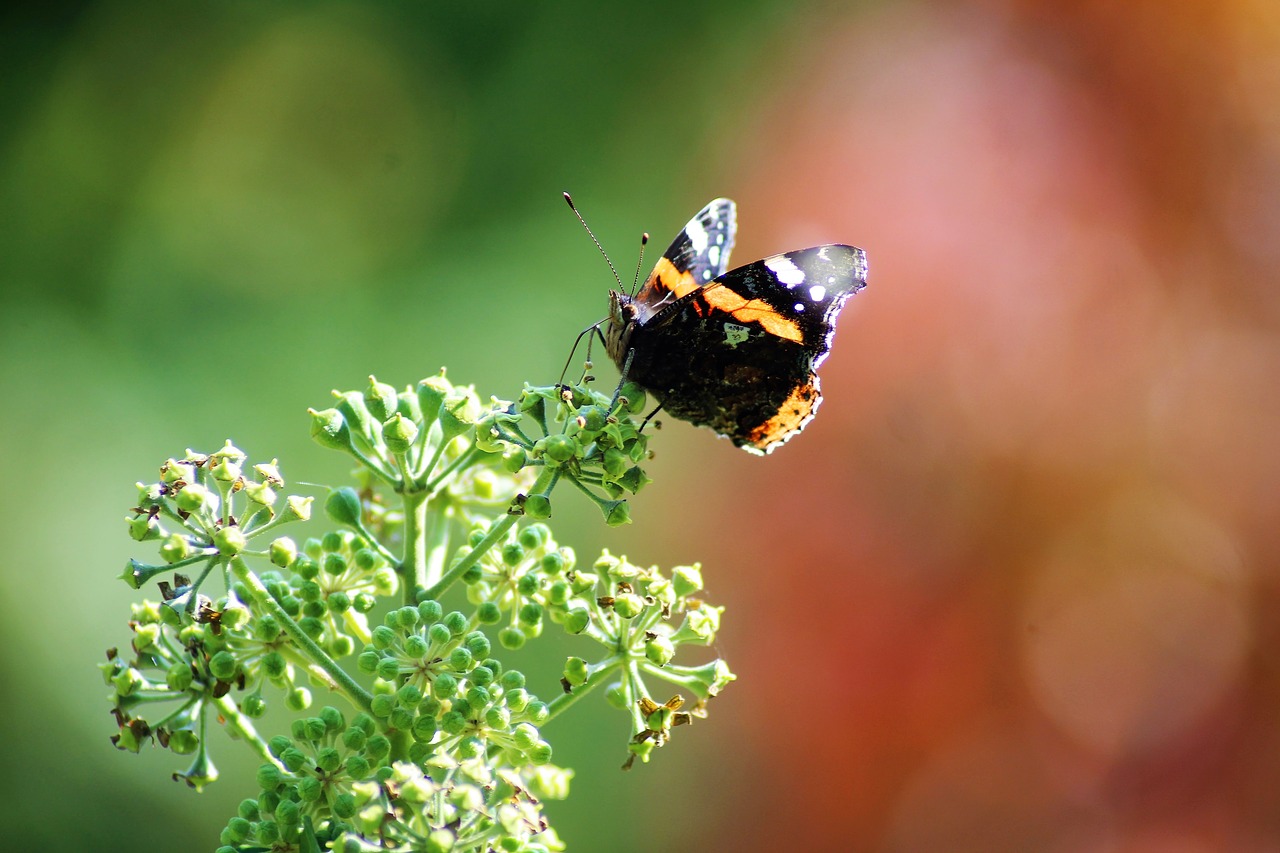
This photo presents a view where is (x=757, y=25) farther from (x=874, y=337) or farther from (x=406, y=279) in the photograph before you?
(x=406, y=279)

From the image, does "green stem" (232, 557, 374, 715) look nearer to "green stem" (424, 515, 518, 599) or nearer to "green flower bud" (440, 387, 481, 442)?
"green stem" (424, 515, 518, 599)

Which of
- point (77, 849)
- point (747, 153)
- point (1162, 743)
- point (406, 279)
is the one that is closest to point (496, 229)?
point (406, 279)

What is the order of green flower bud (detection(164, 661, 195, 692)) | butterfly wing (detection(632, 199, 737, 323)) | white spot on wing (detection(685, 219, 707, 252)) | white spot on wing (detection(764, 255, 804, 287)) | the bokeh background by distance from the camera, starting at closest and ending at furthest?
green flower bud (detection(164, 661, 195, 692)), white spot on wing (detection(764, 255, 804, 287)), butterfly wing (detection(632, 199, 737, 323)), white spot on wing (detection(685, 219, 707, 252)), the bokeh background

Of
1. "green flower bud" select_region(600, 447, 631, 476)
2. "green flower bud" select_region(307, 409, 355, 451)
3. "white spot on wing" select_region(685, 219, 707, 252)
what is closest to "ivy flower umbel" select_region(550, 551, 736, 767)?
"green flower bud" select_region(600, 447, 631, 476)

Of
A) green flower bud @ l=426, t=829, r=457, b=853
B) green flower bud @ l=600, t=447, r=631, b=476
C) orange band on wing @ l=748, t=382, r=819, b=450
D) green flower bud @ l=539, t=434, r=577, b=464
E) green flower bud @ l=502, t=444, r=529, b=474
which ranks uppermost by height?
orange band on wing @ l=748, t=382, r=819, b=450

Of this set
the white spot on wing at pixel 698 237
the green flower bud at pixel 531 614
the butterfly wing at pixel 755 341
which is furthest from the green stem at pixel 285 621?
the white spot on wing at pixel 698 237

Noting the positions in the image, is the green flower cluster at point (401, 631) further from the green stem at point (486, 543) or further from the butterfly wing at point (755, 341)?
the butterfly wing at point (755, 341)

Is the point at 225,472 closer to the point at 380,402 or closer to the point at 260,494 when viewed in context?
the point at 260,494
